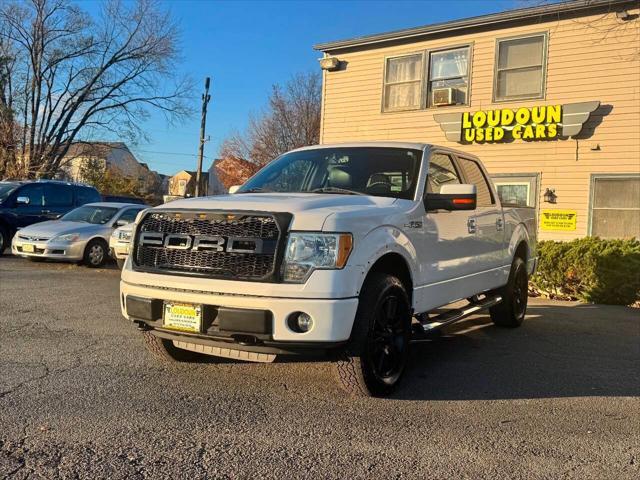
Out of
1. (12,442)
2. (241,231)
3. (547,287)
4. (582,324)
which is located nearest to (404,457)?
(241,231)

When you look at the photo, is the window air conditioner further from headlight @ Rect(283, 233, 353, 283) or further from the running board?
headlight @ Rect(283, 233, 353, 283)

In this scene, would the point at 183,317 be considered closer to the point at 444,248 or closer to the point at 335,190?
the point at 335,190

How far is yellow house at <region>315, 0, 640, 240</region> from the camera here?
38.0 feet

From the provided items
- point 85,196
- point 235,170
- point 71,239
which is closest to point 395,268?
point 71,239

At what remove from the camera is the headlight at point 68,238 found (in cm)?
1138

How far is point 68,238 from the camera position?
11430 mm

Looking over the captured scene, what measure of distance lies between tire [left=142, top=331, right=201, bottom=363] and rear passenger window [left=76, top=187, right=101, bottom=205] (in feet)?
37.2

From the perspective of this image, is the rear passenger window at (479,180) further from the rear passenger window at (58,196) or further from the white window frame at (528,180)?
the rear passenger window at (58,196)

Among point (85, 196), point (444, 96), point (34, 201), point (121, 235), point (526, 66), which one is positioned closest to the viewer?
point (121, 235)

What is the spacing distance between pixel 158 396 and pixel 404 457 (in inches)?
67.9

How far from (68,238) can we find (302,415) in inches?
362

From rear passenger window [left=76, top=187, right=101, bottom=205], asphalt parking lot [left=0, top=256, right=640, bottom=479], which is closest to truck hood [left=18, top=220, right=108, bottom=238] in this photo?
rear passenger window [left=76, top=187, right=101, bottom=205]

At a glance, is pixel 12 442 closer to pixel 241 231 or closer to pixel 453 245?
pixel 241 231

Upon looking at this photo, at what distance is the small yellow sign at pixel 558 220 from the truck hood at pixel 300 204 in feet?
29.3
